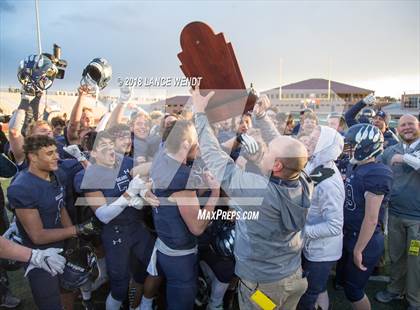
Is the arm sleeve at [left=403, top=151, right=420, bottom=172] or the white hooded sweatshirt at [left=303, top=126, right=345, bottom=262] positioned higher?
the arm sleeve at [left=403, top=151, right=420, bottom=172]

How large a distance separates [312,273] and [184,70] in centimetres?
196

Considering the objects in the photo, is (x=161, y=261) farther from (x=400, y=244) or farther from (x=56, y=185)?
(x=400, y=244)

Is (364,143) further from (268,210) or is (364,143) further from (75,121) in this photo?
(75,121)

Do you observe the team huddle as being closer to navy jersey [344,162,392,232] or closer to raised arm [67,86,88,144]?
navy jersey [344,162,392,232]

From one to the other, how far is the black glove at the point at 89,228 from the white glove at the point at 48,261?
0.38 m

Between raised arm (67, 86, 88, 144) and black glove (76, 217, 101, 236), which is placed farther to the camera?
raised arm (67, 86, 88, 144)

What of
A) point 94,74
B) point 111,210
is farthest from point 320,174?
point 94,74

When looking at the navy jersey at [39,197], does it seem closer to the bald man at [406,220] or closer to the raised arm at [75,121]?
the raised arm at [75,121]

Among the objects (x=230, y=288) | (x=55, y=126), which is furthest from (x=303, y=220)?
(x=55, y=126)

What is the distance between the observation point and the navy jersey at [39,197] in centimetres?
236

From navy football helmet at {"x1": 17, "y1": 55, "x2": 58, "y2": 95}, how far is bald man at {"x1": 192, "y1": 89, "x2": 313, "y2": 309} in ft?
8.57

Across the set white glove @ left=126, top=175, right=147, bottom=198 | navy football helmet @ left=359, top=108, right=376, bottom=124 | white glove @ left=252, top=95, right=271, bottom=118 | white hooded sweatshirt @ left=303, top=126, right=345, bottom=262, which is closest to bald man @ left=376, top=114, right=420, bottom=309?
white hooded sweatshirt @ left=303, top=126, right=345, bottom=262

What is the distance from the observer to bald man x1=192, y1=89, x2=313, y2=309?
1974 millimetres

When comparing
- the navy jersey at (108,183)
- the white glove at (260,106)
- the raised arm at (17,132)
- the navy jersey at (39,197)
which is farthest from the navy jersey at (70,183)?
the white glove at (260,106)
